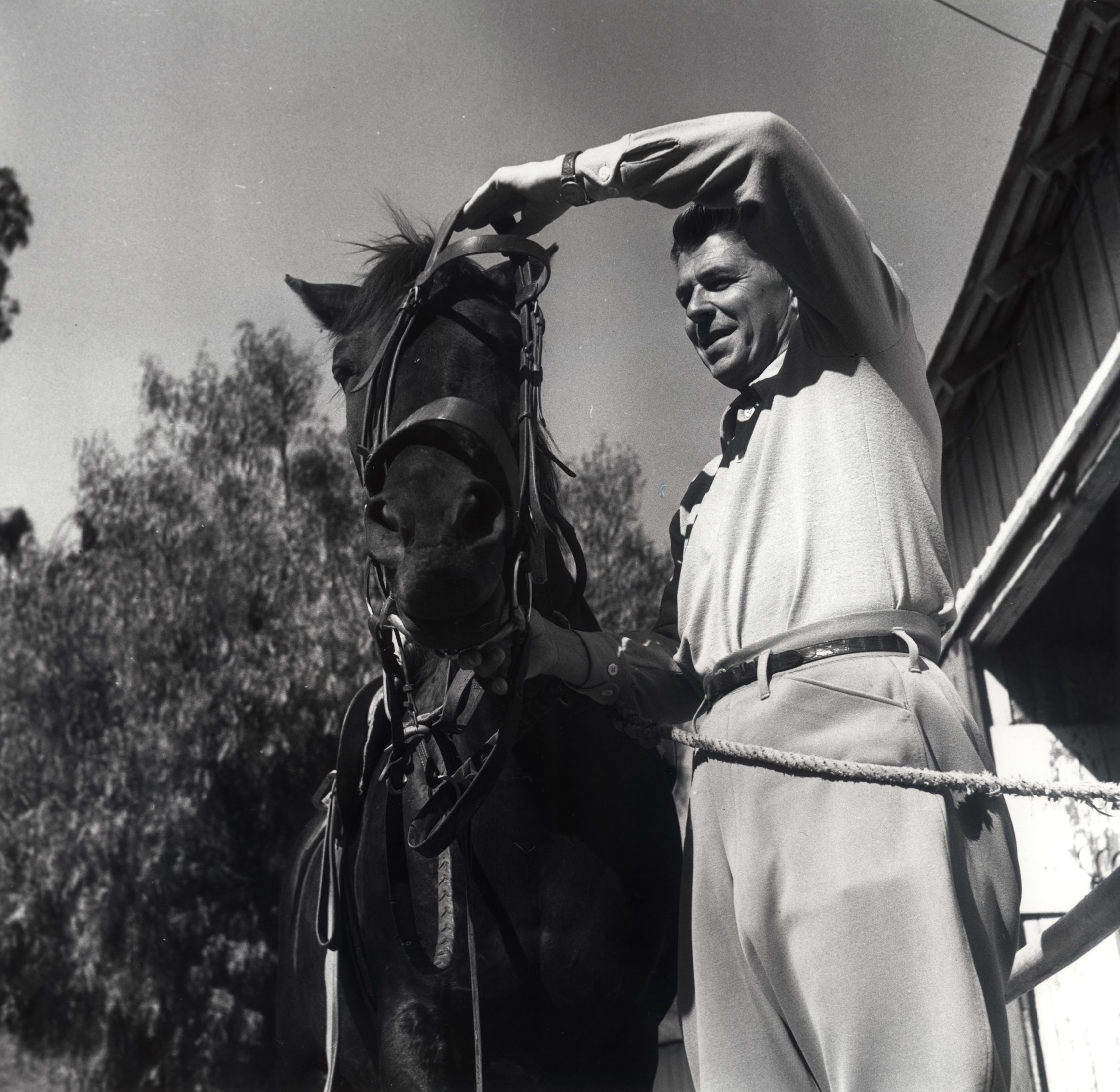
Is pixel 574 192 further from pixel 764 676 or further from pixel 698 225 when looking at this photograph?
pixel 764 676

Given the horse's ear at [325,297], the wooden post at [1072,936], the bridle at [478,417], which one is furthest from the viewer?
the horse's ear at [325,297]

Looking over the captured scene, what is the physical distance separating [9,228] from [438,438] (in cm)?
776

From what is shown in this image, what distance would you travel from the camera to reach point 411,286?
235 cm

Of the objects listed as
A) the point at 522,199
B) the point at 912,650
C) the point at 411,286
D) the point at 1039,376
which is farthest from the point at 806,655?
the point at 1039,376

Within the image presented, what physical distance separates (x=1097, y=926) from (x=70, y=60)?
5762 millimetres

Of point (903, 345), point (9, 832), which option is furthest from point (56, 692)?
point (903, 345)

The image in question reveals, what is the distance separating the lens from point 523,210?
210 centimetres

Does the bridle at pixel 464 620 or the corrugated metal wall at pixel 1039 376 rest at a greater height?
the corrugated metal wall at pixel 1039 376

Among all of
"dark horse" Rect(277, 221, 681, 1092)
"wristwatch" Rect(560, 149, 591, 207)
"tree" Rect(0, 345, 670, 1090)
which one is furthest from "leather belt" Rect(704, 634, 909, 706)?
"tree" Rect(0, 345, 670, 1090)

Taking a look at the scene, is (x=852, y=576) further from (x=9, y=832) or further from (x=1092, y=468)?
(x=9, y=832)

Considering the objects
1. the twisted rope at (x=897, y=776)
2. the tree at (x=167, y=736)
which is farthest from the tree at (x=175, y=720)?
the twisted rope at (x=897, y=776)

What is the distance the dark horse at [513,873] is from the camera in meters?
2.17

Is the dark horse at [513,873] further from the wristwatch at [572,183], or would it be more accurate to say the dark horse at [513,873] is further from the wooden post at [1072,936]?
the wooden post at [1072,936]

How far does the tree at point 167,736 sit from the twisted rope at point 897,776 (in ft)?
30.7
